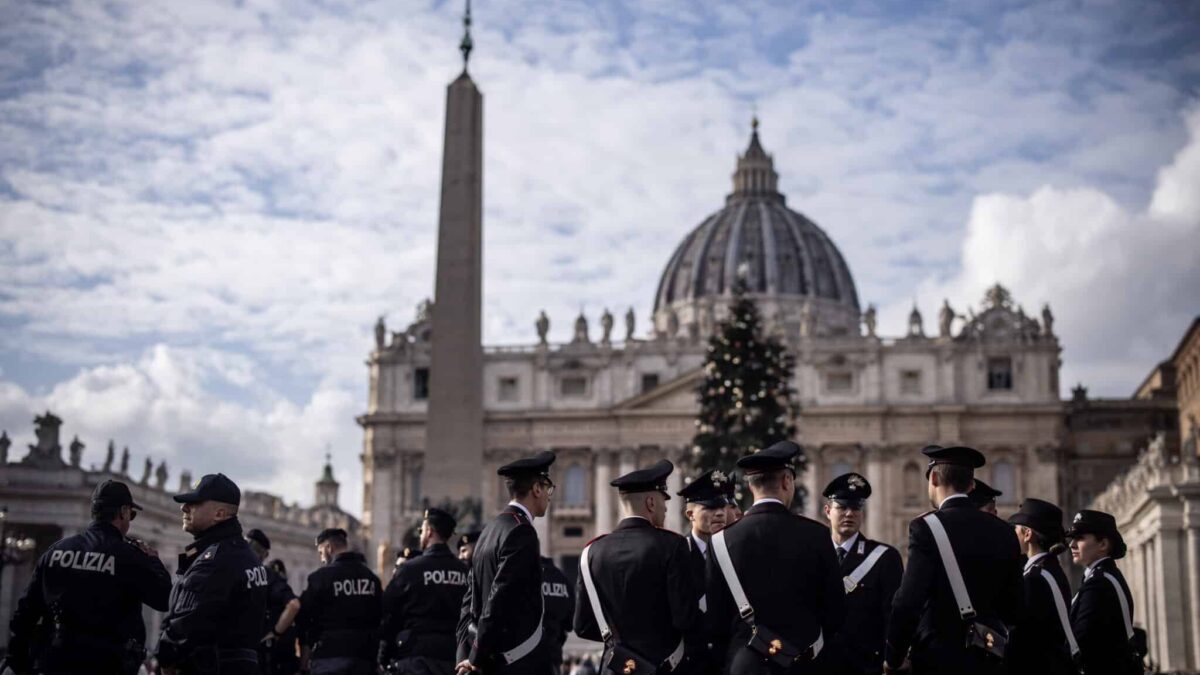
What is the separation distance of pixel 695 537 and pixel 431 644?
244 cm

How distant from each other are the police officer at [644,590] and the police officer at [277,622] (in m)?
4.67

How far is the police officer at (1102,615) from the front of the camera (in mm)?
10930

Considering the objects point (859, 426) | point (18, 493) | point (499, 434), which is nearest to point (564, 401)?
point (499, 434)

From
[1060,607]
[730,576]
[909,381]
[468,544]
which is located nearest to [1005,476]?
[909,381]

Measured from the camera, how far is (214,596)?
972 centimetres

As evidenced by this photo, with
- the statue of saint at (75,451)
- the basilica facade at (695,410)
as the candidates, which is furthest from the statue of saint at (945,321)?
the statue of saint at (75,451)

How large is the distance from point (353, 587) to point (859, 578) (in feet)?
15.3

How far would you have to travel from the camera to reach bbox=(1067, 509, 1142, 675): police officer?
10.9m

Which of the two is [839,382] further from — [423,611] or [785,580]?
[785,580]

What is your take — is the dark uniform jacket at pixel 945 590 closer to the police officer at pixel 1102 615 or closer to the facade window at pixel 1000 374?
the police officer at pixel 1102 615

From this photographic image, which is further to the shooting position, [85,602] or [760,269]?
[760,269]

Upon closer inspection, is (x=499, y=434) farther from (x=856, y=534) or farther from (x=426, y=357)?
(x=856, y=534)

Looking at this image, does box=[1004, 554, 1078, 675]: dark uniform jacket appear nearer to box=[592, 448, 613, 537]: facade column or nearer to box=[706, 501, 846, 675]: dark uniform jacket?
box=[706, 501, 846, 675]: dark uniform jacket

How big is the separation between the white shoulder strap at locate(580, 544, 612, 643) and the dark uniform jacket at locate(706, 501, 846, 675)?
2.81 feet
